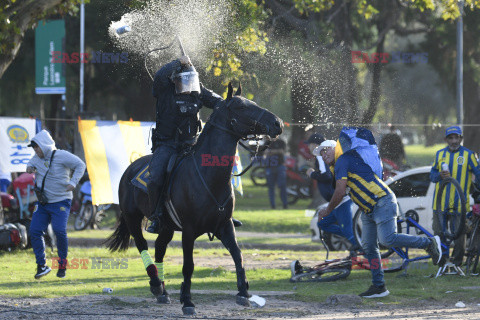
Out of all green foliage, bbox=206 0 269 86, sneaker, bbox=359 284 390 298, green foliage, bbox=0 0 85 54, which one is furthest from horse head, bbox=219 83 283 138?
green foliage, bbox=0 0 85 54

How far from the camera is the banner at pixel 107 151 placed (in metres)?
14.6

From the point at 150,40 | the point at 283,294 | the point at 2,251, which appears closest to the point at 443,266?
the point at 283,294

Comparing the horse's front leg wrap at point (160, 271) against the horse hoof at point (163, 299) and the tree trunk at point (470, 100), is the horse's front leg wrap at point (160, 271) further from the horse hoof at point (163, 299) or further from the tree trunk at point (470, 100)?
the tree trunk at point (470, 100)

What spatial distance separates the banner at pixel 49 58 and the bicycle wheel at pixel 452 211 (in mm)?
14309

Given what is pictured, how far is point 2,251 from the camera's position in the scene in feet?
47.1

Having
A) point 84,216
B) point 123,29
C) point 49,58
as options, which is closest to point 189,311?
point 123,29

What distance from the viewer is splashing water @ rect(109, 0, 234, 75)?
12531mm

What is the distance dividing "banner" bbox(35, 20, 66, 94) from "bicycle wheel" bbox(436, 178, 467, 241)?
1431cm

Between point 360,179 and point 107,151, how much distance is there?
6.55m

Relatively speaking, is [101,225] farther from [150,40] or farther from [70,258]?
[150,40]

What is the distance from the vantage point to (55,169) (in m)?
11.8

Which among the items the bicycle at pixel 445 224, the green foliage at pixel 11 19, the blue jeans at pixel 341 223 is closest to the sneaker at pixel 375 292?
the bicycle at pixel 445 224

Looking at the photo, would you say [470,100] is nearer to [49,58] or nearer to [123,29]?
[49,58]

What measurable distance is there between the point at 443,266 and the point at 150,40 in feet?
18.3
